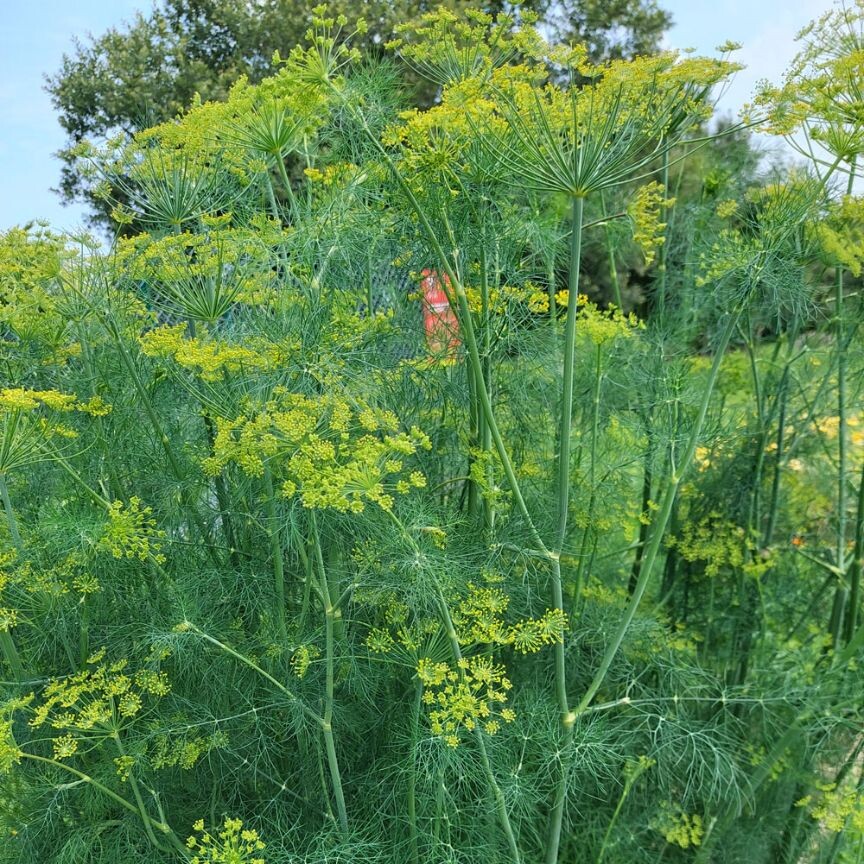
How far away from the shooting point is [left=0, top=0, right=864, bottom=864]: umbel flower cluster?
99.7 inches

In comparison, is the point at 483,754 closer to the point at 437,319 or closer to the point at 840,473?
the point at 437,319

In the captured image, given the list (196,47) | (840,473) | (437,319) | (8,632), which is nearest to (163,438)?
(8,632)

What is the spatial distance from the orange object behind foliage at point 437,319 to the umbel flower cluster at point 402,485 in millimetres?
25

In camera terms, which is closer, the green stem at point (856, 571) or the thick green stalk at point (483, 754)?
the thick green stalk at point (483, 754)

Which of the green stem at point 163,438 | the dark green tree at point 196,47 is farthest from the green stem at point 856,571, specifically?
the dark green tree at point 196,47

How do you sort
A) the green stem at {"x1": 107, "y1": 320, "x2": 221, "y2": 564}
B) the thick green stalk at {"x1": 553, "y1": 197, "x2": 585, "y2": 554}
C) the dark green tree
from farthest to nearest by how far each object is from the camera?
the dark green tree < the green stem at {"x1": 107, "y1": 320, "x2": 221, "y2": 564} < the thick green stalk at {"x1": 553, "y1": 197, "x2": 585, "y2": 554}

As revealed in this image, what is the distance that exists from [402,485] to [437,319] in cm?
114

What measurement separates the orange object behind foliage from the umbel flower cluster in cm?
3

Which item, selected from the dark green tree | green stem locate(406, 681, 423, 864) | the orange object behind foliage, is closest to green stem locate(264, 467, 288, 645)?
green stem locate(406, 681, 423, 864)

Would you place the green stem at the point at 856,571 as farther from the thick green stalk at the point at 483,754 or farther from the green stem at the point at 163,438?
the green stem at the point at 163,438

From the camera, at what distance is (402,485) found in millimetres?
2254

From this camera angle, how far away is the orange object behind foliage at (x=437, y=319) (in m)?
3.14

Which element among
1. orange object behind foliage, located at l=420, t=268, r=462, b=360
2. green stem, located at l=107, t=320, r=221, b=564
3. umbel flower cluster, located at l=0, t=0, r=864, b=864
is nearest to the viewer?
umbel flower cluster, located at l=0, t=0, r=864, b=864

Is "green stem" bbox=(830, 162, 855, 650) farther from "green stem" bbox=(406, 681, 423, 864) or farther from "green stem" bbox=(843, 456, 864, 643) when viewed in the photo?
"green stem" bbox=(406, 681, 423, 864)
